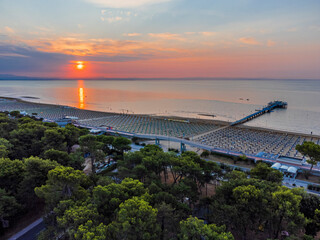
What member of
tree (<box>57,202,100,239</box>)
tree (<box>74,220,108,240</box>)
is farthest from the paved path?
tree (<box>74,220,108,240</box>)

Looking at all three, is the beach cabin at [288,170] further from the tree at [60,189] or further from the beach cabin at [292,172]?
the tree at [60,189]

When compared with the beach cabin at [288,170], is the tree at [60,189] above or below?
above

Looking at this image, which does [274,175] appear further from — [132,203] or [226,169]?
[132,203]

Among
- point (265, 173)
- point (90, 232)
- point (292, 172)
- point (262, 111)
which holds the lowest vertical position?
point (292, 172)

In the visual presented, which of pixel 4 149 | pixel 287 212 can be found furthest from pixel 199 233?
pixel 4 149

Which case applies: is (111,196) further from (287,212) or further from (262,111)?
(262,111)

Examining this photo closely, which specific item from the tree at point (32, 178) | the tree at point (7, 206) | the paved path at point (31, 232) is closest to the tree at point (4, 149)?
the tree at point (32, 178)
